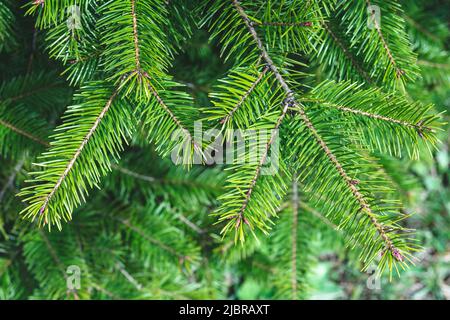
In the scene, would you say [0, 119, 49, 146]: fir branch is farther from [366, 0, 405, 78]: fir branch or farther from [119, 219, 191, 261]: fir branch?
[366, 0, 405, 78]: fir branch

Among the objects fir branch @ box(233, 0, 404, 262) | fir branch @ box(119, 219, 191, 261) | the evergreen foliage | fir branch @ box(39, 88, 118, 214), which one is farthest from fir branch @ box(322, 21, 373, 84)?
fir branch @ box(119, 219, 191, 261)

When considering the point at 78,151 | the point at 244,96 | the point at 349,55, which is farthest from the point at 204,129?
the point at 349,55

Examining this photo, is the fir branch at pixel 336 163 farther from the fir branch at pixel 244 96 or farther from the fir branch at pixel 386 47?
the fir branch at pixel 386 47

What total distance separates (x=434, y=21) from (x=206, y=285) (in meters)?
1.06

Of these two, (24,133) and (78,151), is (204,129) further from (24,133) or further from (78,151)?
(24,133)

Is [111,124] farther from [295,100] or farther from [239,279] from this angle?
[239,279]

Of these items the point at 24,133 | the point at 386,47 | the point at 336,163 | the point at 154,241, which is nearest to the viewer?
the point at 336,163

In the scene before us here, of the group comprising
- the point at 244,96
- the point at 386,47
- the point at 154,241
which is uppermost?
the point at 386,47

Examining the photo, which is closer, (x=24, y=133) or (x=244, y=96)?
(x=244, y=96)

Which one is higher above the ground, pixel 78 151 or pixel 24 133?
pixel 24 133

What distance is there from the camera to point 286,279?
1.14 metres

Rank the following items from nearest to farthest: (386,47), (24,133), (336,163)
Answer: (336,163)
(386,47)
(24,133)

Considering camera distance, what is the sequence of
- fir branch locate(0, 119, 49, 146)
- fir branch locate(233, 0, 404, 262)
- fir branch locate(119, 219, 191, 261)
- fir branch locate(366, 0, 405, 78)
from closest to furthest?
fir branch locate(233, 0, 404, 262)
fir branch locate(366, 0, 405, 78)
fir branch locate(0, 119, 49, 146)
fir branch locate(119, 219, 191, 261)
